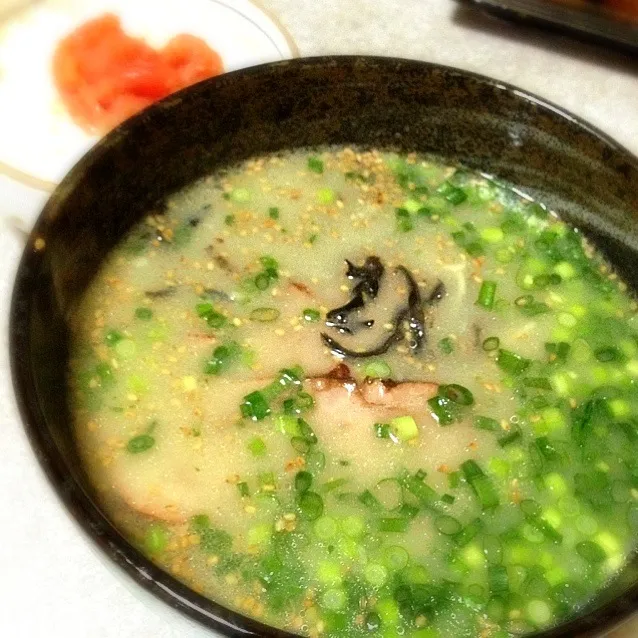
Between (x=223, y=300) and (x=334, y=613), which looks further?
(x=223, y=300)

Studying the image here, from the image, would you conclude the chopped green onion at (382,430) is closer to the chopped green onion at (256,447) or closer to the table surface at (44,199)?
the chopped green onion at (256,447)

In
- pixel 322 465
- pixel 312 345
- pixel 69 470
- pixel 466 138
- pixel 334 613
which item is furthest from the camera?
pixel 466 138

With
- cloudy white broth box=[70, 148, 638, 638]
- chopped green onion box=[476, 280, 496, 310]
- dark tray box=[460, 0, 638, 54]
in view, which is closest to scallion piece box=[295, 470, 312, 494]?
cloudy white broth box=[70, 148, 638, 638]

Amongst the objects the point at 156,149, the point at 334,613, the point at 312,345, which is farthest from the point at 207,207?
the point at 334,613

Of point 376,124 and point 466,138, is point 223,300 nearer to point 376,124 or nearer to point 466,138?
A: point 376,124

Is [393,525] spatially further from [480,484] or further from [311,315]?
[311,315]

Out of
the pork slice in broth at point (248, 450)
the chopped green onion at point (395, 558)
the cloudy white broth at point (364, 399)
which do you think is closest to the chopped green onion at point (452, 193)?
the cloudy white broth at point (364, 399)
